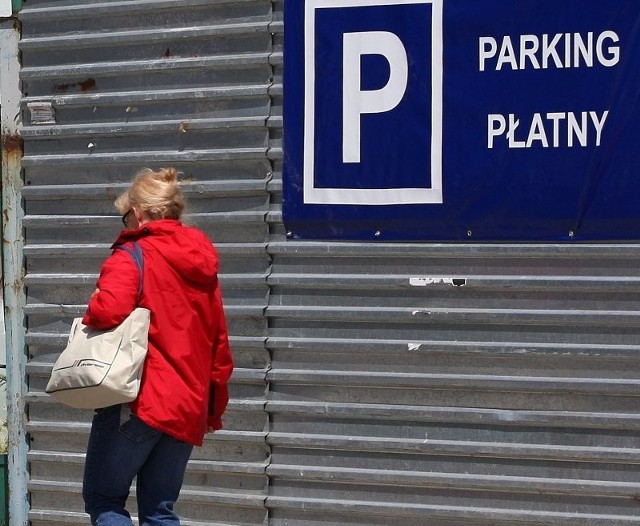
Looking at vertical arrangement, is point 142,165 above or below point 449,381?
above

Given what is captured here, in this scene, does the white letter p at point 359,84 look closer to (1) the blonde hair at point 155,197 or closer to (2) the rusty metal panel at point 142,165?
(2) the rusty metal panel at point 142,165

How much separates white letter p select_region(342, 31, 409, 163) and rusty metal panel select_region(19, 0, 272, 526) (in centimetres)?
40

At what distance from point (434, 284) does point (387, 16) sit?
3.95 feet

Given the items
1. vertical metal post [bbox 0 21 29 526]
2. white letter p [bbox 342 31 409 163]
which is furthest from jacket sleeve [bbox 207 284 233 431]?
vertical metal post [bbox 0 21 29 526]

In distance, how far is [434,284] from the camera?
16.7ft

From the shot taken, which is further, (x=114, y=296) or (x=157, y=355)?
(x=157, y=355)

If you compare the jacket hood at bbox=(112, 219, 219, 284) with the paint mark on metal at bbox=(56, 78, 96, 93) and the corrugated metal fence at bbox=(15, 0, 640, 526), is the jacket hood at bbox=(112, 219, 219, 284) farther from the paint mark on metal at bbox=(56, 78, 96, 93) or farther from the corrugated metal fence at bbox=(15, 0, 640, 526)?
the paint mark on metal at bbox=(56, 78, 96, 93)

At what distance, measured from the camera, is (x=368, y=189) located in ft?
17.0

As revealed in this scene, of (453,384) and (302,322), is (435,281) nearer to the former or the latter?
(453,384)

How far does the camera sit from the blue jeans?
419 cm

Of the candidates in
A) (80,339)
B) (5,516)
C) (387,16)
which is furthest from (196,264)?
(5,516)

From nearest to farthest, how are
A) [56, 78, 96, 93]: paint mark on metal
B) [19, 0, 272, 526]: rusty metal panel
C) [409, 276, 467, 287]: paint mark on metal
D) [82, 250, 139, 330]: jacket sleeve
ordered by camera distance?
[82, 250, 139, 330]: jacket sleeve → [409, 276, 467, 287]: paint mark on metal → [19, 0, 272, 526]: rusty metal panel → [56, 78, 96, 93]: paint mark on metal

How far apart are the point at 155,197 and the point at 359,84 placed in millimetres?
1272

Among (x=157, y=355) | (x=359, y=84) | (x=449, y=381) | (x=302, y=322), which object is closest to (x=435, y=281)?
(x=449, y=381)
